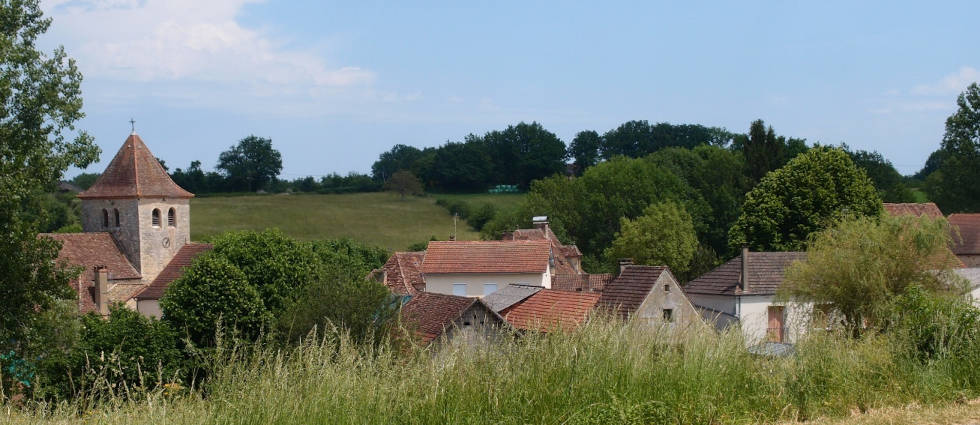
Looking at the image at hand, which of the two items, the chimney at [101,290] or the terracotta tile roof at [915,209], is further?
the terracotta tile roof at [915,209]

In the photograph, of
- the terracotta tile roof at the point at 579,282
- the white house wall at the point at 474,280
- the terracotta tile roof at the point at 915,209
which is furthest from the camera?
the terracotta tile roof at the point at 915,209

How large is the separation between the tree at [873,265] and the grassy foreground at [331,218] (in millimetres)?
55824

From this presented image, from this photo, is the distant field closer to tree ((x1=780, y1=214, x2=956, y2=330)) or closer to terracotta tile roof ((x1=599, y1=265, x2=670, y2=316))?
terracotta tile roof ((x1=599, y1=265, x2=670, y2=316))

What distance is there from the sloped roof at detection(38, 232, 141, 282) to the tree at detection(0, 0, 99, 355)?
26.1 m

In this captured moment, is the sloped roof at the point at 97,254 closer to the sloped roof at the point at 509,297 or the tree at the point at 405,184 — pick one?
the sloped roof at the point at 509,297

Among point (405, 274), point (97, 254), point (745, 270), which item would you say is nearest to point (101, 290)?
point (97, 254)

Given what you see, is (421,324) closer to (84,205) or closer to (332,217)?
(84,205)

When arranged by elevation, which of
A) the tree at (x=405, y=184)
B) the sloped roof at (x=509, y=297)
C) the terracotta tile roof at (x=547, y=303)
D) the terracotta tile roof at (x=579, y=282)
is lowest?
the terracotta tile roof at (x=579, y=282)

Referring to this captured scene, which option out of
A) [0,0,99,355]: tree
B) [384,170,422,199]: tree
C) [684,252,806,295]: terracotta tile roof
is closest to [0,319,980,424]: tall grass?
[0,0,99,355]: tree

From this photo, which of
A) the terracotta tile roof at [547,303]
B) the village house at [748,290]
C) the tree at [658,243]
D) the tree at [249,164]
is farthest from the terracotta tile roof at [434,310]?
the tree at [249,164]

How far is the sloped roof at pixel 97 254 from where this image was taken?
4544cm

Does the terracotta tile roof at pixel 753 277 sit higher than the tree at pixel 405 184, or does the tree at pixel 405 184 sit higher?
the tree at pixel 405 184

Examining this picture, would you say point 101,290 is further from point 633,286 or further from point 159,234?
point 633,286

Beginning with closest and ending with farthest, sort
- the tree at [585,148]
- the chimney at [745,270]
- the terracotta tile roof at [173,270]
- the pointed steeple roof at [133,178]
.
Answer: the chimney at [745,270] < the terracotta tile roof at [173,270] < the pointed steeple roof at [133,178] < the tree at [585,148]
